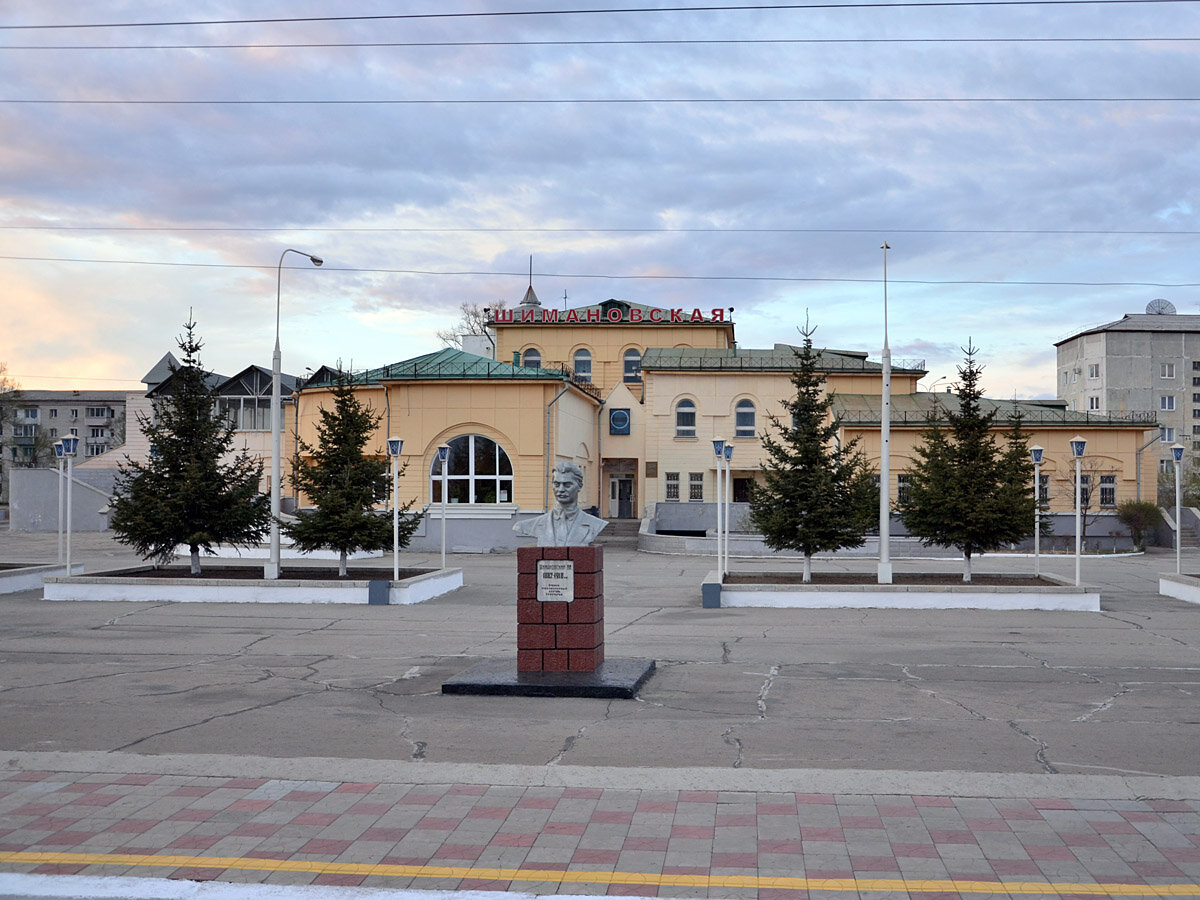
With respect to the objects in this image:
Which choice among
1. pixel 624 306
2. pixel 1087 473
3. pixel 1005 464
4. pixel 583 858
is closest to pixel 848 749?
pixel 583 858

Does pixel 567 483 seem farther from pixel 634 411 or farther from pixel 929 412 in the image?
pixel 634 411

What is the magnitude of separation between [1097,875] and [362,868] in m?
4.15

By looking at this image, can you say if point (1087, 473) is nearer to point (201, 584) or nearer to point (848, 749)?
point (201, 584)

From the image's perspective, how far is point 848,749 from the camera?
30.0 feet

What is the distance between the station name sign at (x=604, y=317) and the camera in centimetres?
5769

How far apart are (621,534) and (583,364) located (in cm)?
1478

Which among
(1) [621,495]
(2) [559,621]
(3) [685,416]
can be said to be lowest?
(2) [559,621]

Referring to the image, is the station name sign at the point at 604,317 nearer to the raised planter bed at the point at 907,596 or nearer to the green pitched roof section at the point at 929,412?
the green pitched roof section at the point at 929,412

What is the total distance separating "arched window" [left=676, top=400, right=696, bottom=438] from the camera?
50.7m

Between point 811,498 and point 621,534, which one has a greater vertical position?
point 811,498

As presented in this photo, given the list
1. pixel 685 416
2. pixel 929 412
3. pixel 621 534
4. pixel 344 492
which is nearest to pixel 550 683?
pixel 344 492

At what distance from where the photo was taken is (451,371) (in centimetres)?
4172

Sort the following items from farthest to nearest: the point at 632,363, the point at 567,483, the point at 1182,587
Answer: the point at 632,363 → the point at 1182,587 → the point at 567,483

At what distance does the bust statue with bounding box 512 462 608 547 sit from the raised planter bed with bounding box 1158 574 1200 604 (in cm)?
1694
